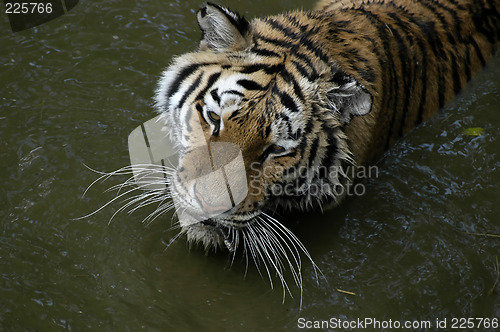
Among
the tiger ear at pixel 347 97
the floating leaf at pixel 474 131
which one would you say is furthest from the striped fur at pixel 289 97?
the floating leaf at pixel 474 131

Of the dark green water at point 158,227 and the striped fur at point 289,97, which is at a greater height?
the striped fur at point 289,97

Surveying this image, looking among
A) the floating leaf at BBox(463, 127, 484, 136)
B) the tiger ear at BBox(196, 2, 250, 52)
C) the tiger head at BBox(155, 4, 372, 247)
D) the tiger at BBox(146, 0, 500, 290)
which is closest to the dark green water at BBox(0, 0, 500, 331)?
the floating leaf at BBox(463, 127, 484, 136)

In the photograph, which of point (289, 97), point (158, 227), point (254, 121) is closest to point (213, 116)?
point (254, 121)

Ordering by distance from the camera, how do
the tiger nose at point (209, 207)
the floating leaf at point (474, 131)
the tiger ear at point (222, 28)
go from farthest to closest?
the floating leaf at point (474, 131)
the tiger ear at point (222, 28)
the tiger nose at point (209, 207)

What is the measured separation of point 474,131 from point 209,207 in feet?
6.67

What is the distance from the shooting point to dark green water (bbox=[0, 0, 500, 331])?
2.70 meters

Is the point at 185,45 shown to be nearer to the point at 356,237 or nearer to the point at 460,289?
the point at 356,237

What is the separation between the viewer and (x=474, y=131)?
12.1 feet

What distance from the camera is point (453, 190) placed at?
134 inches

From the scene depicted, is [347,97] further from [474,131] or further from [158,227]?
[474,131]

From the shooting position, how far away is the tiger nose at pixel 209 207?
2529mm

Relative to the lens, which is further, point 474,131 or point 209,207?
point 474,131

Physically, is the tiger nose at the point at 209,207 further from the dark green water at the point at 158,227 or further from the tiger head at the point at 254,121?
the dark green water at the point at 158,227

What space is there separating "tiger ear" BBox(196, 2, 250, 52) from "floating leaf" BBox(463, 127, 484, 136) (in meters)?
1.72
